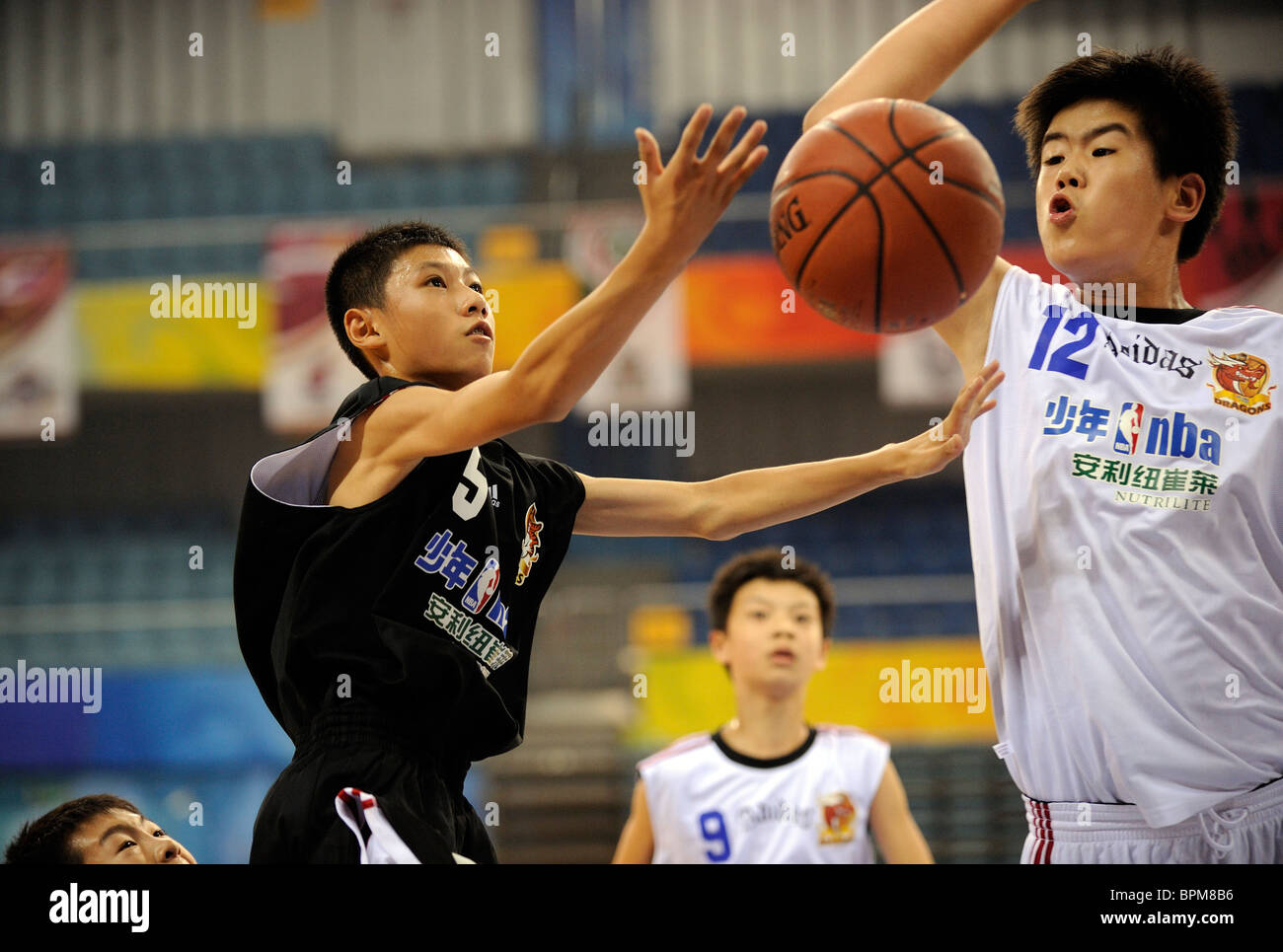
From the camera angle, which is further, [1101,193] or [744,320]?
[744,320]

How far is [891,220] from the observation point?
2771mm

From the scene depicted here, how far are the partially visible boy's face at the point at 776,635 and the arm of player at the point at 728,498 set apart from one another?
5.78 feet

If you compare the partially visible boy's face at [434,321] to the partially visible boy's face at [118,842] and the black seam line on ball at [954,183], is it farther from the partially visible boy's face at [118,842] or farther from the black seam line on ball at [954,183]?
the partially visible boy's face at [118,842]

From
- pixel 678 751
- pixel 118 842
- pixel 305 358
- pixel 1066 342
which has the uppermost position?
pixel 305 358

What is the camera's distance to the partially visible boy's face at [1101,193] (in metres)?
2.96

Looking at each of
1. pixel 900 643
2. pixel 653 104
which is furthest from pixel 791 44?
pixel 900 643

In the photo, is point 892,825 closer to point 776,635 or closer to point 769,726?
point 769,726

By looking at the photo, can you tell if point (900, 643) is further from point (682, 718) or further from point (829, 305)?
point (829, 305)

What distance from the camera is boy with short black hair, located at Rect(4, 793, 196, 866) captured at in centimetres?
331

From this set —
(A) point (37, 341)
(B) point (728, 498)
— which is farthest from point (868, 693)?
(A) point (37, 341)

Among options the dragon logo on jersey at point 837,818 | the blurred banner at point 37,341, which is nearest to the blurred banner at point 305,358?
the blurred banner at point 37,341

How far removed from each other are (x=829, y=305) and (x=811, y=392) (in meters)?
8.01
